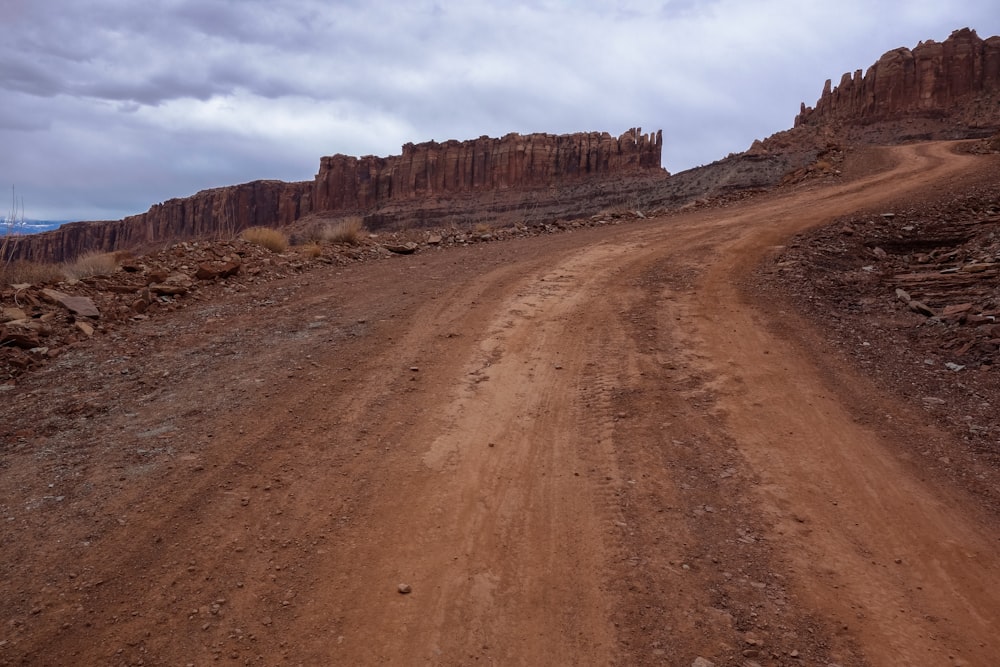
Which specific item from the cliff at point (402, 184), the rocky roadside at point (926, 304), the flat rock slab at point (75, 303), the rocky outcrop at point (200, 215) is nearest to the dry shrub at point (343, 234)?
the flat rock slab at point (75, 303)

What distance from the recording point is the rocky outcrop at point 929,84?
54906 millimetres

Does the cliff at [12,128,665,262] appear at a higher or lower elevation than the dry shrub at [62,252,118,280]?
→ higher

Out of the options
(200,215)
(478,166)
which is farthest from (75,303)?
(200,215)

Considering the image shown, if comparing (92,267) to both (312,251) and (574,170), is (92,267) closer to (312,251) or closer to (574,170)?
(312,251)

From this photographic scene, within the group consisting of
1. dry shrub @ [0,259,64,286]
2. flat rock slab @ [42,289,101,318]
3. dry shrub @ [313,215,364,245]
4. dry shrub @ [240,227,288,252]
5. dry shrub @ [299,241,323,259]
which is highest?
dry shrub @ [313,215,364,245]

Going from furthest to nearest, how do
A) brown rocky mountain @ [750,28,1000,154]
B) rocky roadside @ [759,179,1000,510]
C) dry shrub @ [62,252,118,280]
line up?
brown rocky mountain @ [750,28,1000,154] < dry shrub @ [62,252,118,280] < rocky roadside @ [759,179,1000,510]

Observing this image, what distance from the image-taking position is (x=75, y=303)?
8492 mm

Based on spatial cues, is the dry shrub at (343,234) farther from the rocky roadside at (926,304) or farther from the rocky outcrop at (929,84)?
the rocky outcrop at (929,84)

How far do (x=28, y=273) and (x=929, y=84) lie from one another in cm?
7060

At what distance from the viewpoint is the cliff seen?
79.5 m

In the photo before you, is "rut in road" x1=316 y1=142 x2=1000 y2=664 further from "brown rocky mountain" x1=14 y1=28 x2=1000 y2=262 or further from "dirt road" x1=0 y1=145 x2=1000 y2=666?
"brown rocky mountain" x1=14 y1=28 x2=1000 y2=262

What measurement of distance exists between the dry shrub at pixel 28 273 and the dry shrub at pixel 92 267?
0.63ft

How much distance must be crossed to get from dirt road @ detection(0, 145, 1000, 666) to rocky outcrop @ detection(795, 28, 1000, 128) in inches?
2477

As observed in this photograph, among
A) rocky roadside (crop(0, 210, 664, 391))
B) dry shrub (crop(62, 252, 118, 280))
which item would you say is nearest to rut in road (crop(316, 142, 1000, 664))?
rocky roadside (crop(0, 210, 664, 391))
